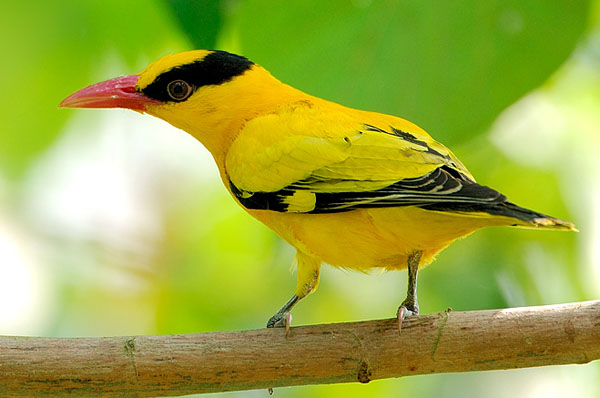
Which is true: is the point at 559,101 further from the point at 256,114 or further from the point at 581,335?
the point at 581,335

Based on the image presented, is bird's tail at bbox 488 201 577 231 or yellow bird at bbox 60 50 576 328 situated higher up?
yellow bird at bbox 60 50 576 328

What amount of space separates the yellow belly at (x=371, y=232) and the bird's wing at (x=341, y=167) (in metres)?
0.08

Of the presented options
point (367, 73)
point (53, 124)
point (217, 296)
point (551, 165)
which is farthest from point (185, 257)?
point (367, 73)

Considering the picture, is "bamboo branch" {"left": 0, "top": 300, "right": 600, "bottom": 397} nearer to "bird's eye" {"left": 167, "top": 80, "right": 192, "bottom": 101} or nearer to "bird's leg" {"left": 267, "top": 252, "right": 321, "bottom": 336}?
"bird's leg" {"left": 267, "top": 252, "right": 321, "bottom": 336}

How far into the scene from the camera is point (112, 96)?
3660 millimetres

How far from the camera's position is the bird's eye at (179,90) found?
3738 mm

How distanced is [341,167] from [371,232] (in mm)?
275

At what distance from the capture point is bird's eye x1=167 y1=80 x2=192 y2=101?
3738 mm

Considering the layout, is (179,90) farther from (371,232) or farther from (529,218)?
(529,218)

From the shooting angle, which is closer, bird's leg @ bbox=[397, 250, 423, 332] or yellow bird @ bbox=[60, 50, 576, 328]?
yellow bird @ bbox=[60, 50, 576, 328]

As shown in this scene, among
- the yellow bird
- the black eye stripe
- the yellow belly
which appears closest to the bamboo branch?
the yellow bird

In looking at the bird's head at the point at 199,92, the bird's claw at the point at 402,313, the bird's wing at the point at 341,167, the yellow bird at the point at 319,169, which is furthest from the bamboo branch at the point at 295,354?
the bird's head at the point at 199,92

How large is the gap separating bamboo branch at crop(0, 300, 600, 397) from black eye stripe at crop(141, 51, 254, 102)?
1321 millimetres

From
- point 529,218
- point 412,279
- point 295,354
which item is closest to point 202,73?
point 412,279
